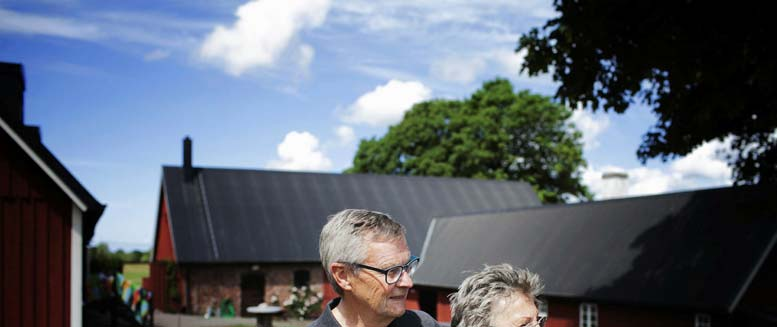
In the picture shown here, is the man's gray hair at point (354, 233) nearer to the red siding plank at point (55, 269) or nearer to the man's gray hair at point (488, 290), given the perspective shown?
the man's gray hair at point (488, 290)

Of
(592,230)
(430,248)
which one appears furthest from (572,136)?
(592,230)

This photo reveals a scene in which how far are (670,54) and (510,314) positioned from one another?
32.6 feet

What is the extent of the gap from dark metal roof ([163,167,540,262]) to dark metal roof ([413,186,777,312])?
26.6ft

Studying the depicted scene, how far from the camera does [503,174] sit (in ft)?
141

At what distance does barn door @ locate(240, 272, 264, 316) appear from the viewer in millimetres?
30156

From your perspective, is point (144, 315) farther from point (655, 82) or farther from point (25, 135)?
point (655, 82)

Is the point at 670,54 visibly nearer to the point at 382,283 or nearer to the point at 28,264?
the point at 382,283

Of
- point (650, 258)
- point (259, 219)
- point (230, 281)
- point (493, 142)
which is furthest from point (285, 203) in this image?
point (650, 258)

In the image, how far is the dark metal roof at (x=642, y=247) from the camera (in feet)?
54.2

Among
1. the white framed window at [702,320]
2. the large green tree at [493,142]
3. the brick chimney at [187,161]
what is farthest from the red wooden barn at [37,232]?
the large green tree at [493,142]

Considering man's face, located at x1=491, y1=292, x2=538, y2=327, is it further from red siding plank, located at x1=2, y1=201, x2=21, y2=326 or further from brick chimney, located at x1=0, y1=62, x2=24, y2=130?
brick chimney, located at x1=0, y1=62, x2=24, y2=130

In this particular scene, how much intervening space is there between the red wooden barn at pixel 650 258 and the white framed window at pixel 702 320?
0.08ft

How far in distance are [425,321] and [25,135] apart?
1097 cm

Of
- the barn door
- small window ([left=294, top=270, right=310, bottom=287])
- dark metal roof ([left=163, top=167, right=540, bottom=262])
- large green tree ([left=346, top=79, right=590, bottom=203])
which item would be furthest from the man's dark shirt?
large green tree ([left=346, top=79, right=590, bottom=203])
